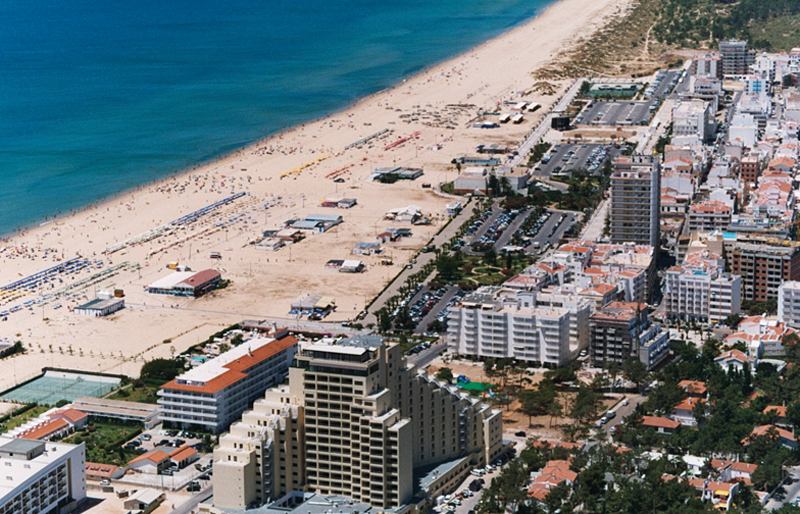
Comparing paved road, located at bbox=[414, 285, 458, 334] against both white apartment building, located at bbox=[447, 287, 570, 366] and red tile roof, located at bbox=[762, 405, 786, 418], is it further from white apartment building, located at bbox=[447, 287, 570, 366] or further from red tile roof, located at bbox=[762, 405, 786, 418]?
red tile roof, located at bbox=[762, 405, 786, 418]

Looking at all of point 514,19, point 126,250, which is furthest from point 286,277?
point 514,19

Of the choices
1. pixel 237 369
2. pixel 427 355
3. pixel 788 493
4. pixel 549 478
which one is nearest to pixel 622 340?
pixel 427 355

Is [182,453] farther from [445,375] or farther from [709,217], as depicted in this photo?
[709,217]

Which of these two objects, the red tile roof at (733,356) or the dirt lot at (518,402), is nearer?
the dirt lot at (518,402)

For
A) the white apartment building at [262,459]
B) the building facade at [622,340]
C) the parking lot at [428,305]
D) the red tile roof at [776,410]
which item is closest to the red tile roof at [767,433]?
the red tile roof at [776,410]

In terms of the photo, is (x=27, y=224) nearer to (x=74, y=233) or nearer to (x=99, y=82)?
(x=74, y=233)

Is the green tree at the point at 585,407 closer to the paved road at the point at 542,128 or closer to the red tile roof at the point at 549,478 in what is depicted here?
the red tile roof at the point at 549,478

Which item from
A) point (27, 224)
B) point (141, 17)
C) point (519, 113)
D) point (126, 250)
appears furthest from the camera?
point (141, 17)
